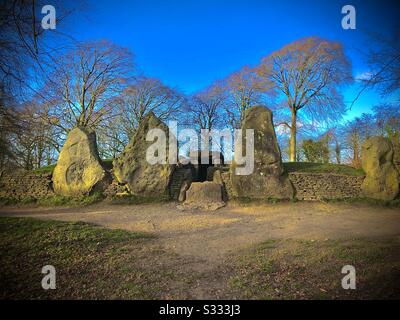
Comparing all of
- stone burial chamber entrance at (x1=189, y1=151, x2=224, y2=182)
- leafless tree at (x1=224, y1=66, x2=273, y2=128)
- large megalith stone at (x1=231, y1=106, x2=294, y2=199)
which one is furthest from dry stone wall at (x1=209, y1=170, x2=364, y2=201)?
leafless tree at (x1=224, y1=66, x2=273, y2=128)

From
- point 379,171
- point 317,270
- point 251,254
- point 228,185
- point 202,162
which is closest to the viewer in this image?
point 317,270

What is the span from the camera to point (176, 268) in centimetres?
423

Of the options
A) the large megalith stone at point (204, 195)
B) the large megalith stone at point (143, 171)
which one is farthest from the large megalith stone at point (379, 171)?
the large megalith stone at point (143, 171)

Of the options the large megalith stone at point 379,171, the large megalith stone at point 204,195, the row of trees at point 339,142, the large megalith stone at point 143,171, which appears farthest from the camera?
the row of trees at point 339,142

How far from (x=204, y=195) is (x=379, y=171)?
8.86 meters

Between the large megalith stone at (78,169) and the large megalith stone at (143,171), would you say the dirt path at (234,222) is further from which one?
the large megalith stone at (78,169)

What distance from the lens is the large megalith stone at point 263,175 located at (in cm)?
1145

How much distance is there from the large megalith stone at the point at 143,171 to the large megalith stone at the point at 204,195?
50.2 inches

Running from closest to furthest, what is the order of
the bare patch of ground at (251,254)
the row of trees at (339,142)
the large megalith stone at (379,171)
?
1. the bare patch of ground at (251,254)
2. the large megalith stone at (379,171)
3. the row of trees at (339,142)

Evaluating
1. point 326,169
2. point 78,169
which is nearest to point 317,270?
point 326,169

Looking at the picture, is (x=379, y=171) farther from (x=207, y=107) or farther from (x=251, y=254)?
(x=207, y=107)

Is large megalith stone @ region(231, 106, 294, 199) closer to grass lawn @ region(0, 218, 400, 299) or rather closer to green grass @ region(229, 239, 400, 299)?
grass lawn @ region(0, 218, 400, 299)
